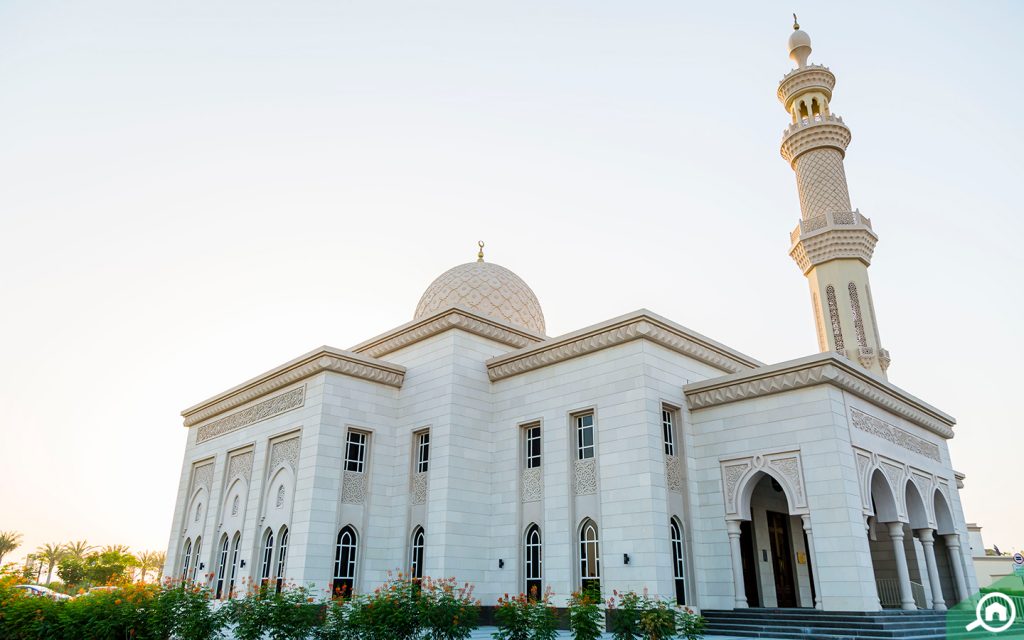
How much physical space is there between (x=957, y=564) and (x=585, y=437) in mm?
8210

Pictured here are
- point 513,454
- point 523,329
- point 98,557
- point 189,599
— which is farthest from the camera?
point 98,557

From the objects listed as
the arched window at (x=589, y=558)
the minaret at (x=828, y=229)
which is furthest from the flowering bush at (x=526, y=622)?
the minaret at (x=828, y=229)

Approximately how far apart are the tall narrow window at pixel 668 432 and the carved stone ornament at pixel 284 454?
7.40 meters

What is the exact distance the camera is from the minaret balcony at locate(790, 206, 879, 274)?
57.9ft

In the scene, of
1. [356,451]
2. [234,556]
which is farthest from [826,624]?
[234,556]

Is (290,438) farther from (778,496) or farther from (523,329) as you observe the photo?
(778,496)

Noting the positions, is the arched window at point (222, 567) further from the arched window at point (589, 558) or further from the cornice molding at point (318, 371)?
the arched window at point (589, 558)

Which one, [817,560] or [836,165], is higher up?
[836,165]

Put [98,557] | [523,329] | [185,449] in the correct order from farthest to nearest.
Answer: [98,557] < [185,449] < [523,329]

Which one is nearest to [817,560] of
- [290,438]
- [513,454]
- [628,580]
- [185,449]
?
[628,580]

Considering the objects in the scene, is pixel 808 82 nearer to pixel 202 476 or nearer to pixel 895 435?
pixel 895 435

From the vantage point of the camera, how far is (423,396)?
1473 cm

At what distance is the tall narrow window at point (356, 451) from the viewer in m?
14.2

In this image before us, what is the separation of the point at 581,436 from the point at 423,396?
367 centimetres
